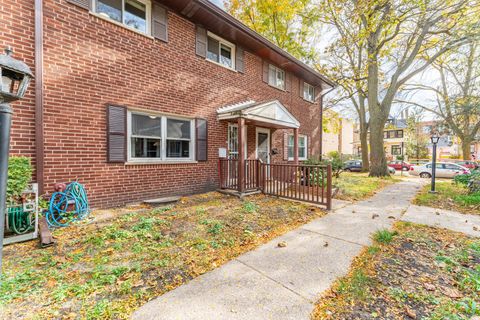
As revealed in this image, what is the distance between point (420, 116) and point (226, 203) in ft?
77.8

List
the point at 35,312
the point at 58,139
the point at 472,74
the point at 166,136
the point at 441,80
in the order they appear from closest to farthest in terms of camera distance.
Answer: the point at 35,312 → the point at 58,139 → the point at 166,136 → the point at 472,74 → the point at 441,80

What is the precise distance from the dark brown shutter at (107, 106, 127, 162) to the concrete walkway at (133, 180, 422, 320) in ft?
13.2

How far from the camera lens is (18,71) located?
62.3 inches

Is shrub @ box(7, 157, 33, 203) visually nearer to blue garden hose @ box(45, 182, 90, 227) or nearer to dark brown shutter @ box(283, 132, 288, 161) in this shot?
blue garden hose @ box(45, 182, 90, 227)

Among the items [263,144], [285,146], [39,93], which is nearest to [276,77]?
[285,146]

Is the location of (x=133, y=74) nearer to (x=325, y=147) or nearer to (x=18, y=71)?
(x=18, y=71)

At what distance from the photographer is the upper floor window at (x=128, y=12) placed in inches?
201

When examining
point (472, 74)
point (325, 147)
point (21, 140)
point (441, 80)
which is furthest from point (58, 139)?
point (325, 147)

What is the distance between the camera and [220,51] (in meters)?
7.78

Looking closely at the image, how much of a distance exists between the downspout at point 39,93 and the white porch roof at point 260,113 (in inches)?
181

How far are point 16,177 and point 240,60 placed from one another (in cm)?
748

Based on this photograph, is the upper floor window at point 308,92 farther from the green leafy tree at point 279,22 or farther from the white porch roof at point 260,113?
the white porch roof at point 260,113

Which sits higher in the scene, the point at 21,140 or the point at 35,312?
the point at 21,140

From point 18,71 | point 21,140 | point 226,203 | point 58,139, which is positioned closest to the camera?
point 18,71
